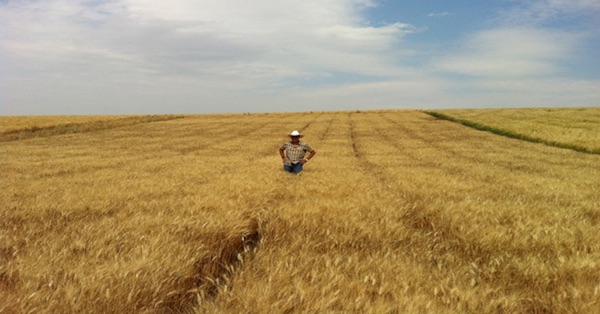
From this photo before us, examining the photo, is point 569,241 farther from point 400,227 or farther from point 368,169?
point 368,169

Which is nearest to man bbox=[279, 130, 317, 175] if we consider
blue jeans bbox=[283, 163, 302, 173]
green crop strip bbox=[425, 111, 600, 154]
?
blue jeans bbox=[283, 163, 302, 173]

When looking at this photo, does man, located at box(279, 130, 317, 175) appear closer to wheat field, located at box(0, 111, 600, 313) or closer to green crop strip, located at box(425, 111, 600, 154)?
wheat field, located at box(0, 111, 600, 313)

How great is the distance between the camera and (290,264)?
3.70 m

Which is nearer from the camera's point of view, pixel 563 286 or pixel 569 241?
pixel 563 286

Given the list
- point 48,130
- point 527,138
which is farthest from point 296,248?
point 48,130

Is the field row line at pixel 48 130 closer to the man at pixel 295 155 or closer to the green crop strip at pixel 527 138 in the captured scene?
the man at pixel 295 155

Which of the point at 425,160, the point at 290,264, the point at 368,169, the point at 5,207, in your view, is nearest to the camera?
the point at 290,264

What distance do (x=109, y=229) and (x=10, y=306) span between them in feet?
6.75

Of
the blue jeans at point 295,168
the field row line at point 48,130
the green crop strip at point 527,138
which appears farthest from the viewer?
the field row line at point 48,130

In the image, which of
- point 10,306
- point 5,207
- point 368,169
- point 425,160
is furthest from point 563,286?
point 425,160

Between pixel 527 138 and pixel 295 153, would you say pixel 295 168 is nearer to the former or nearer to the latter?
pixel 295 153

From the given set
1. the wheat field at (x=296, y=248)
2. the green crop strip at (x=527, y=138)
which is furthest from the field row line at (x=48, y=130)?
the green crop strip at (x=527, y=138)

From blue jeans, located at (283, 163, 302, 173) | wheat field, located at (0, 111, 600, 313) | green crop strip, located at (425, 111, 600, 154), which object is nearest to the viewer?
wheat field, located at (0, 111, 600, 313)

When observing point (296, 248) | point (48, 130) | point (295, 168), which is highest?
point (48, 130)
